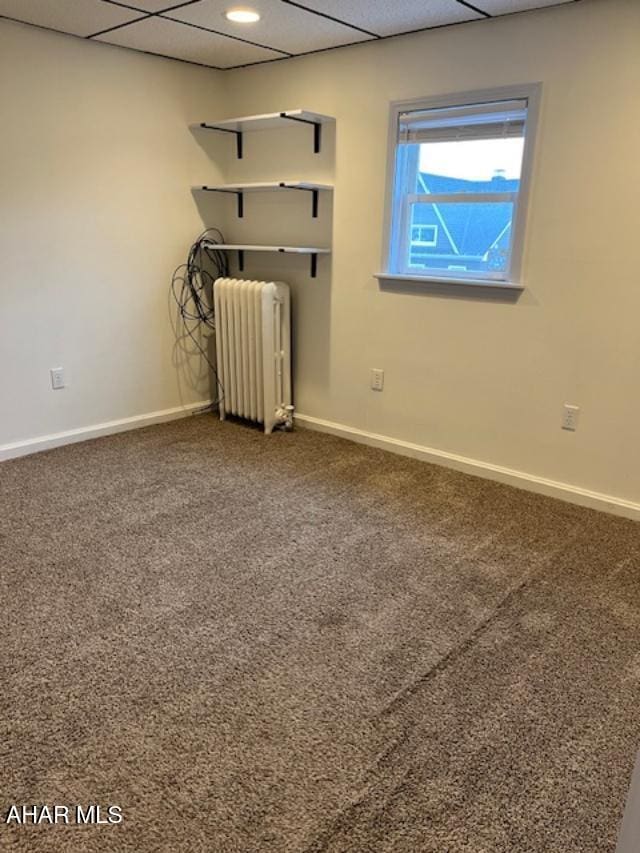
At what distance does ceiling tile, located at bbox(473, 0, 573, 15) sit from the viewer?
2.56 metres

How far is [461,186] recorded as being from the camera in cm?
312

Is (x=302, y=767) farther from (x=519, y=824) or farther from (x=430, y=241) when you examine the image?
(x=430, y=241)

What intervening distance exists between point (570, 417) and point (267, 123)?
2439 mm

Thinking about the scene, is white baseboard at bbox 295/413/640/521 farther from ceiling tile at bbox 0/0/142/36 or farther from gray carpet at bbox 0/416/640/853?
ceiling tile at bbox 0/0/142/36

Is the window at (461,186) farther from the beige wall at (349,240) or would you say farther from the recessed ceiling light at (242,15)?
the recessed ceiling light at (242,15)

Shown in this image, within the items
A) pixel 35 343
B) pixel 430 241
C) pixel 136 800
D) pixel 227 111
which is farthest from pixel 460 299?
pixel 136 800

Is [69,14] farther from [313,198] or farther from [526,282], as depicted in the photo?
[526,282]

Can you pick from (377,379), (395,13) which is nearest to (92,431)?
(377,379)

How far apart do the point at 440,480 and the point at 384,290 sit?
3.63 ft

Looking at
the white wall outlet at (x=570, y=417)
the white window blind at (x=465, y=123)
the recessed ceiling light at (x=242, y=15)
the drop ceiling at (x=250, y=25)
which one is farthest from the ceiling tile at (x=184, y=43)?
the white wall outlet at (x=570, y=417)

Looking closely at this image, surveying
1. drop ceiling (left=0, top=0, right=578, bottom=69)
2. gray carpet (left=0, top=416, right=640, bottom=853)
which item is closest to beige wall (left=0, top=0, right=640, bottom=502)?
drop ceiling (left=0, top=0, right=578, bottom=69)

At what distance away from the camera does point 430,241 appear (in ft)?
10.9

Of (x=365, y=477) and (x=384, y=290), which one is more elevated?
(x=384, y=290)

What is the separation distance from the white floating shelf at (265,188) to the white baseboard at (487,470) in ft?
4.29
